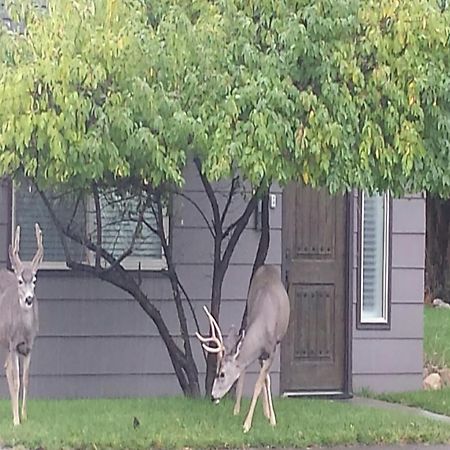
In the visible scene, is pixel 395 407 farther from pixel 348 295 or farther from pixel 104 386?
pixel 104 386

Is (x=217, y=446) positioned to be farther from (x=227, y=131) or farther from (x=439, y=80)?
(x=439, y=80)

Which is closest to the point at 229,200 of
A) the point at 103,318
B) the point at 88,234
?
the point at 88,234

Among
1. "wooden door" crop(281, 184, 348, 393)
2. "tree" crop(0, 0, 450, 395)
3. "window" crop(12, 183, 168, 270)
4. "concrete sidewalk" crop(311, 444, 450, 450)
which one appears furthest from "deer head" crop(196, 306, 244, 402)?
"wooden door" crop(281, 184, 348, 393)

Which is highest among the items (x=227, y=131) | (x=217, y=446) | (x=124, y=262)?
(x=227, y=131)

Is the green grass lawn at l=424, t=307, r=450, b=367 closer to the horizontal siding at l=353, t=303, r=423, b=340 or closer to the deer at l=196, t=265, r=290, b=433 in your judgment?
the horizontal siding at l=353, t=303, r=423, b=340

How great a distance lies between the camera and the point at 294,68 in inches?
372

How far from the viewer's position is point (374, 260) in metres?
14.0

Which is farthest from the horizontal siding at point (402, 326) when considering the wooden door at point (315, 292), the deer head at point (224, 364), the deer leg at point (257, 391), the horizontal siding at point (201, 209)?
the deer head at point (224, 364)

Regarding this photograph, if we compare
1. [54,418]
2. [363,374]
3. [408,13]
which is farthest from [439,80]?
[363,374]

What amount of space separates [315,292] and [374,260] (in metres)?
0.87

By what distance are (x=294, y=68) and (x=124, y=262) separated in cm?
402

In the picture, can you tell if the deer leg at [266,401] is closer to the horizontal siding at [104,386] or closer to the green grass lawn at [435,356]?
the horizontal siding at [104,386]

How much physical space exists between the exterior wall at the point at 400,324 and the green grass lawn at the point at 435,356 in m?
0.35

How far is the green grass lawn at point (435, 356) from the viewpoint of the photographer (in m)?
12.9
